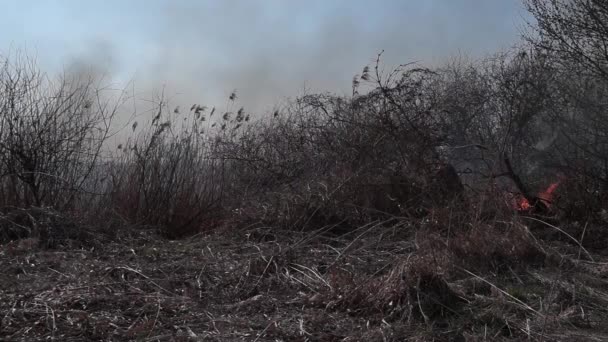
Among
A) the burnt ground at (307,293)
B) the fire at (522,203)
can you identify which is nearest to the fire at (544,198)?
the fire at (522,203)

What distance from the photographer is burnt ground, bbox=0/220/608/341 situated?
4.15m

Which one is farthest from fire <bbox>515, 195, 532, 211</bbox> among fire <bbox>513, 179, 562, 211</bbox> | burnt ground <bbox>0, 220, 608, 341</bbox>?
burnt ground <bbox>0, 220, 608, 341</bbox>

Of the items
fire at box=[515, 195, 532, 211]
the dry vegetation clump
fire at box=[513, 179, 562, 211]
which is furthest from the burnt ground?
fire at box=[513, 179, 562, 211]

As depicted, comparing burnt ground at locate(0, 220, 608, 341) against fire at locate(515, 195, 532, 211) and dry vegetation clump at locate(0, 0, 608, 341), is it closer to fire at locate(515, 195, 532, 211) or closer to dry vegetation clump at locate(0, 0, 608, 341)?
dry vegetation clump at locate(0, 0, 608, 341)

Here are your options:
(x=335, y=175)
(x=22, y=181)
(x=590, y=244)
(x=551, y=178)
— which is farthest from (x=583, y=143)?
(x=22, y=181)

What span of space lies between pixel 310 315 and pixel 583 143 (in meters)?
5.84

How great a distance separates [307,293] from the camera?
5.08 metres

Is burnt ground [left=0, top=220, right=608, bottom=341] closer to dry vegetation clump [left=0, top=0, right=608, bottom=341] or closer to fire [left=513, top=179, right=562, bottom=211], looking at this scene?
dry vegetation clump [left=0, top=0, right=608, bottom=341]

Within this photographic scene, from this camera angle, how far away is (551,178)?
30.5 ft

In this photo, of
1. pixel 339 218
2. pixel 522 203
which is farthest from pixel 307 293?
pixel 522 203

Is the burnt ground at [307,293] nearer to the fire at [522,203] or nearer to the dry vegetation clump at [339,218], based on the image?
the dry vegetation clump at [339,218]

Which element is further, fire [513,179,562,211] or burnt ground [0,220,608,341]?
fire [513,179,562,211]

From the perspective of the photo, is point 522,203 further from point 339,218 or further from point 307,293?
point 307,293

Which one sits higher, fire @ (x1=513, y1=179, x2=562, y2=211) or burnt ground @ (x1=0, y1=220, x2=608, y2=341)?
fire @ (x1=513, y1=179, x2=562, y2=211)
